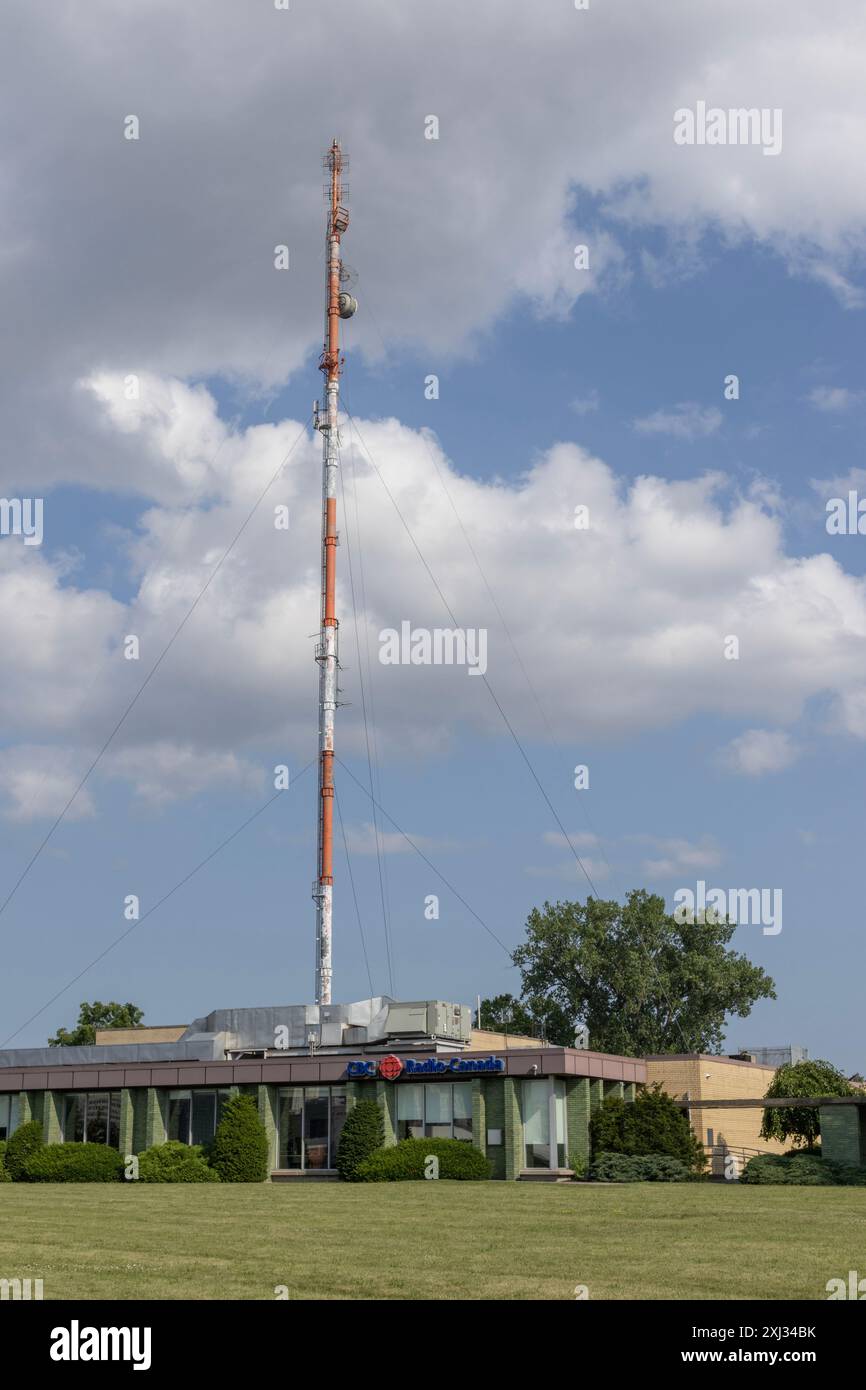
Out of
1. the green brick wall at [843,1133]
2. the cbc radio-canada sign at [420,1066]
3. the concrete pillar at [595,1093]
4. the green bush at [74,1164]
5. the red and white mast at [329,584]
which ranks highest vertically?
the red and white mast at [329,584]

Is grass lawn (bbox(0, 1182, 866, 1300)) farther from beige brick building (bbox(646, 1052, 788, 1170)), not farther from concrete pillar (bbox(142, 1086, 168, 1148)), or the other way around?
beige brick building (bbox(646, 1052, 788, 1170))

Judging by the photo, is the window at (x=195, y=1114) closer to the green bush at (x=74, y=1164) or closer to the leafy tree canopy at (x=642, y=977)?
the green bush at (x=74, y=1164)

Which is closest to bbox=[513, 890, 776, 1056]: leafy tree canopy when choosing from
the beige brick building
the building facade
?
the beige brick building

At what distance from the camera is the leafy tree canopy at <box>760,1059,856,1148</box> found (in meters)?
58.8

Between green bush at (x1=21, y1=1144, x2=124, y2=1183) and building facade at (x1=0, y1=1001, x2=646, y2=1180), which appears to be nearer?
building facade at (x1=0, y1=1001, x2=646, y2=1180)

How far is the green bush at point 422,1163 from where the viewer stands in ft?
148

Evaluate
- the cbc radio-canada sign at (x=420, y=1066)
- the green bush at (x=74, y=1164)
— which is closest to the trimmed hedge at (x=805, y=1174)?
the cbc radio-canada sign at (x=420, y=1066)

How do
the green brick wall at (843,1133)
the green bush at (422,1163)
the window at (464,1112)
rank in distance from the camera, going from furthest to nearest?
1. the green brick wall at (843,1133)
2. the window at (464,1112)
3. the green bush at (422,1163)

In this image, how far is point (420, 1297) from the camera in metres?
18.0

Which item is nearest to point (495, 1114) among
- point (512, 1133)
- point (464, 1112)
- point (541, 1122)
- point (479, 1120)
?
point (479, 1120)

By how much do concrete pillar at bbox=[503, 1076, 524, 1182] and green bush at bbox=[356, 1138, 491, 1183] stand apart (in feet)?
2.87

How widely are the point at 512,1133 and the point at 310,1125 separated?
25.4 ft

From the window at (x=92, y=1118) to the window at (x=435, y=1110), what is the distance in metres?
11.1

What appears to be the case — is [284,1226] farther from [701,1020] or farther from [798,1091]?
[701,1020]
